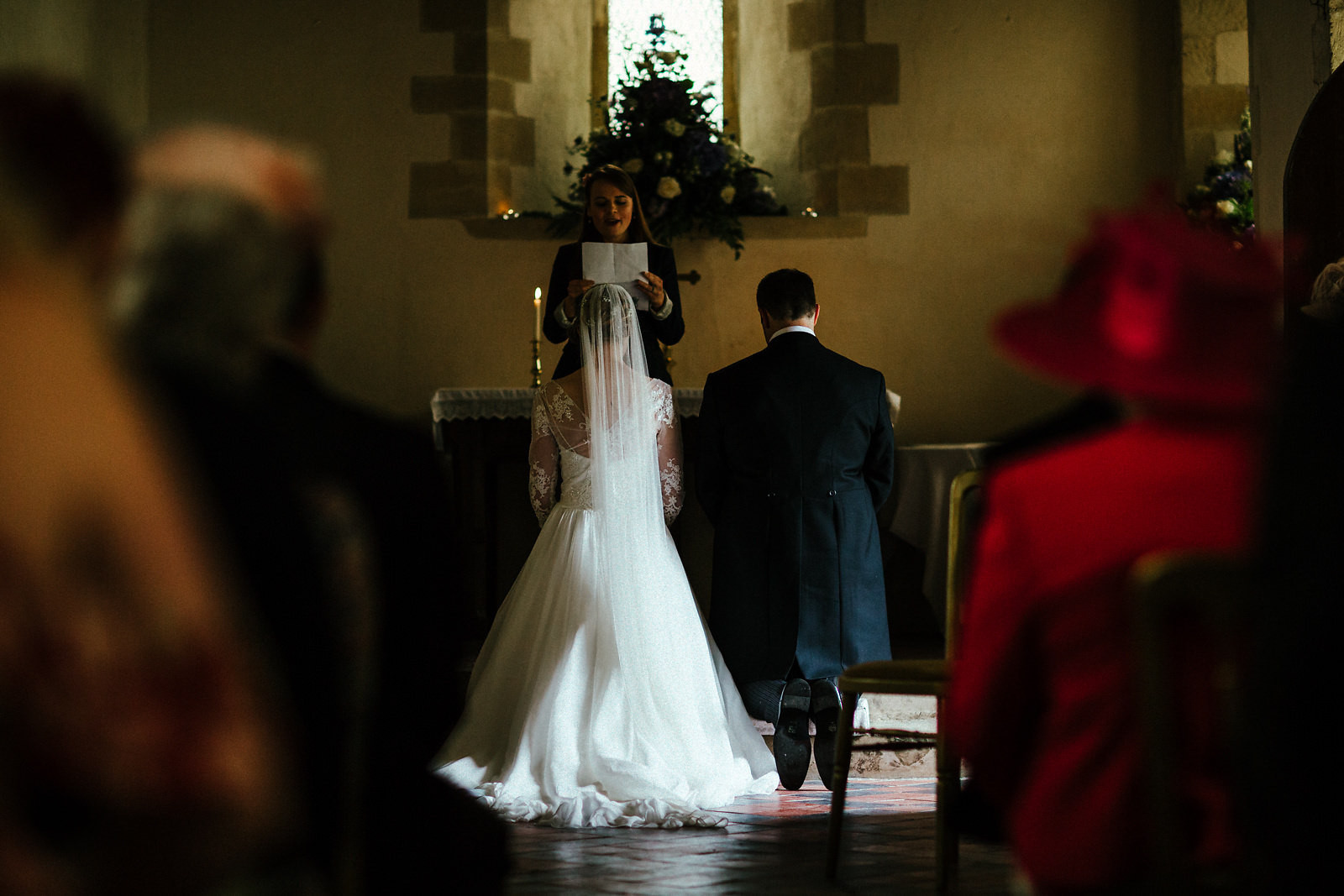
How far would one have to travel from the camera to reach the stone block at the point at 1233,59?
7.28 metres

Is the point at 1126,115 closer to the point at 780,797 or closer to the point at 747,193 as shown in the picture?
the point at 747,193

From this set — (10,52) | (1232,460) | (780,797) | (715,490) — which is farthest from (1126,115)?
(1232,460)

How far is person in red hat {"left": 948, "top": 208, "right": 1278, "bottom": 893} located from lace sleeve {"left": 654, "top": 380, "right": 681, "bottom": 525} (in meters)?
3.04

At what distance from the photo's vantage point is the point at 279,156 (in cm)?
135

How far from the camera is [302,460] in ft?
4.46

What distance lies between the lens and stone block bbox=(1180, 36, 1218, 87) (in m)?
→ 7.32

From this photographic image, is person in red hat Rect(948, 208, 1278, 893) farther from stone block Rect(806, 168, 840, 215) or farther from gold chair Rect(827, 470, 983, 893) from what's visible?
stone block Rect(806, 168, 840, 215)

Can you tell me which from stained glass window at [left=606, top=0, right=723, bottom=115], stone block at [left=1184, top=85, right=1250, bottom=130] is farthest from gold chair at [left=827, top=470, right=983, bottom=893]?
stained glass window at [left=606, top=0, right=723, bottom=115]

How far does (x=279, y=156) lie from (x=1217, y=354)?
941 mm

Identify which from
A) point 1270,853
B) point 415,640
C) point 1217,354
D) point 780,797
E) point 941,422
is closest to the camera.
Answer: point 1270,853

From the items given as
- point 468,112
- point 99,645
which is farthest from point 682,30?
point 99,645

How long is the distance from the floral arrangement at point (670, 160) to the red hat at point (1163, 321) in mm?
5661

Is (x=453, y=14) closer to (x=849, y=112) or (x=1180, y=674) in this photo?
(x=849, y=112)

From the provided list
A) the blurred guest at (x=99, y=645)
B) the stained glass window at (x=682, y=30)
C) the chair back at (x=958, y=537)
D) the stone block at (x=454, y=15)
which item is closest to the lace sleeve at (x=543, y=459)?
the chair back at (x=958, y=537)
